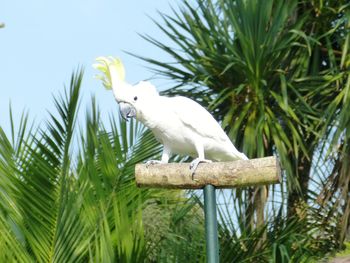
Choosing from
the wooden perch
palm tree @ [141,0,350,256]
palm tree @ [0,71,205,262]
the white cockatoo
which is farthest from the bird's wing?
palm tree @ [141,0,350,256]

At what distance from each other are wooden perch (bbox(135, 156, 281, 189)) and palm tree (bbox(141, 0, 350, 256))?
12.8 ft

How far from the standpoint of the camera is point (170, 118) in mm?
5504

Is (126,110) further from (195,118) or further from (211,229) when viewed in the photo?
(211,229)

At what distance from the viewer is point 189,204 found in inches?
360

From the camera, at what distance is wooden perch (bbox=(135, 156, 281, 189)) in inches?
211

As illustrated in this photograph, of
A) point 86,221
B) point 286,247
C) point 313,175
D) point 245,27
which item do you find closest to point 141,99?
point 86,221

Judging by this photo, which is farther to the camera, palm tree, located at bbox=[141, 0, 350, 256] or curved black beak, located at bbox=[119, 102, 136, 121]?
palm tree, located at bbox=[141, 0, 350, 256]

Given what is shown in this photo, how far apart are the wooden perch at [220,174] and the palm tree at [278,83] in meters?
3.91

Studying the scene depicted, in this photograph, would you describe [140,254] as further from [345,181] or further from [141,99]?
[345,181]

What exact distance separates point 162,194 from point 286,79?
5.30 ft

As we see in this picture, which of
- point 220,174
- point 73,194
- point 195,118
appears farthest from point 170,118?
point 73,194

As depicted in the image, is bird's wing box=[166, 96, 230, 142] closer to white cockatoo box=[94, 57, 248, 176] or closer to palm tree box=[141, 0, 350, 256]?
white cockatoo box=[94, 57, 248, 176]

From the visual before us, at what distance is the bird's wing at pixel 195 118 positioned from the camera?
553cm

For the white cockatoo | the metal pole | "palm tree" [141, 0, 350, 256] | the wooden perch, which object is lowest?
the metal pole
